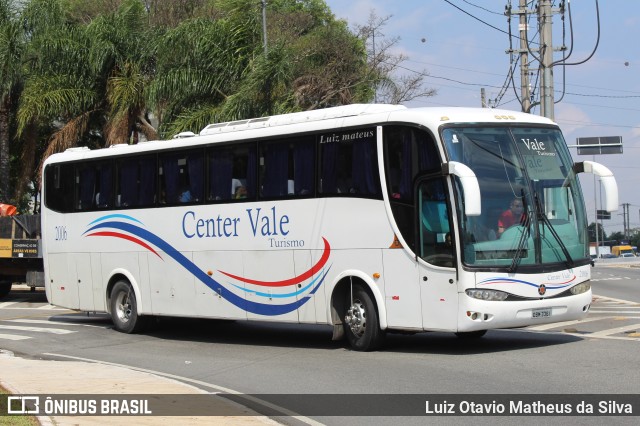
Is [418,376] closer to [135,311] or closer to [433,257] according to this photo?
[433,257]

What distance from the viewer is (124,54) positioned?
109 feet

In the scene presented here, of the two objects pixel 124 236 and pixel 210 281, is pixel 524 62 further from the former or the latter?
pixel 210 281

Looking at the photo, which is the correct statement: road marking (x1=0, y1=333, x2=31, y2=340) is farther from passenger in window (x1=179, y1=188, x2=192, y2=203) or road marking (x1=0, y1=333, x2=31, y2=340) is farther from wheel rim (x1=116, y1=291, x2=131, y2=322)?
passenger in window (x1=179, y1=188, x2=192, y2=203)

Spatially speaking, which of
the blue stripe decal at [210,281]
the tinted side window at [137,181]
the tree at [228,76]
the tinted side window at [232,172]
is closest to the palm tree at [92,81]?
the tree at [228,76]

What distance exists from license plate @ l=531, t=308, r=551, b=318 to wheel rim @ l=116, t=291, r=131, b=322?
29.7ft

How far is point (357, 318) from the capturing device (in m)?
15.5

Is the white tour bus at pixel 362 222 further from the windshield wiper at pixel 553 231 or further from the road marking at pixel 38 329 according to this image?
the road marking at pixel 38 329

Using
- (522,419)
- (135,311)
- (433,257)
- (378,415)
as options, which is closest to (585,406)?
(522,419)

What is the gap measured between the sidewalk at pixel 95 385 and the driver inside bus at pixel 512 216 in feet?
16.1

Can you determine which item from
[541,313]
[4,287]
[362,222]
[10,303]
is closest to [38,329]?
[10,303]

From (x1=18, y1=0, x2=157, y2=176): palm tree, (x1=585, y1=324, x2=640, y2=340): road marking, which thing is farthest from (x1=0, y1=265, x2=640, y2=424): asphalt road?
(x1=18, y1=0, x2=157, y2=176): palm tree

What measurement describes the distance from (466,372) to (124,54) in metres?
23.1

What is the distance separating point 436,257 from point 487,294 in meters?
0.89

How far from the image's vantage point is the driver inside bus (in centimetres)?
1412
